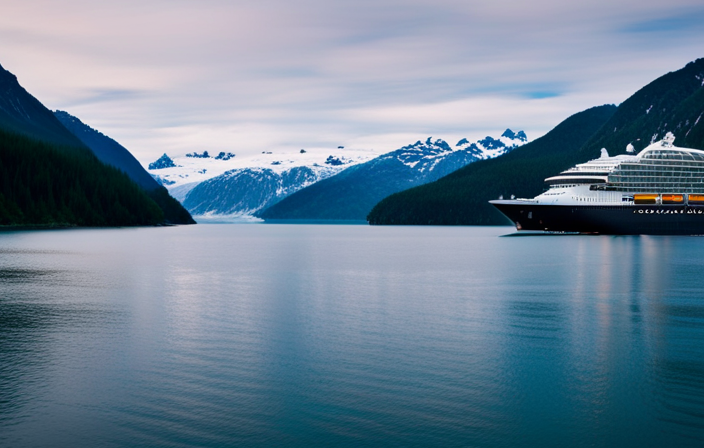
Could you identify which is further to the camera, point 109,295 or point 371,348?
point 109,295

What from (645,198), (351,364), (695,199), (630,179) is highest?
(630,179)

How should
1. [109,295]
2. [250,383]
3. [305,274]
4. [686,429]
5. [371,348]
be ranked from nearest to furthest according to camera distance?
[686,429] < [250,383] < [371,348] < [109,295] < [305,274]

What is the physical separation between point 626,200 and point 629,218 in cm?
430

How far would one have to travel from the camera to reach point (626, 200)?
546ft

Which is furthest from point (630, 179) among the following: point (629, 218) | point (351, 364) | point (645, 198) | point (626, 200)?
point (351, 364)

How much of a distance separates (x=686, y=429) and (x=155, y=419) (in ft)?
Answer: 51.7

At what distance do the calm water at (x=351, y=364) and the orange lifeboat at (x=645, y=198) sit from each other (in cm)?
10875

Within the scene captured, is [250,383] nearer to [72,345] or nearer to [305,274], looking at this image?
[72,345]

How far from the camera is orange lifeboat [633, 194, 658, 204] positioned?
546ft

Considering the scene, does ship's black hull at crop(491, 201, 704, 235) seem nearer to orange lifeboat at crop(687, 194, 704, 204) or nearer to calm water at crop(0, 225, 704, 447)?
orange lifeboat at crop(687, 194, 704, 204)

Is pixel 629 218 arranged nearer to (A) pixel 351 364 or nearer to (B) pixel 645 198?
(B) pixel 645 198

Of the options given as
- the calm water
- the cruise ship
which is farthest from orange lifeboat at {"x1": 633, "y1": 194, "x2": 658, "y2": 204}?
the calm water

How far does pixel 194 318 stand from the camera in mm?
43438

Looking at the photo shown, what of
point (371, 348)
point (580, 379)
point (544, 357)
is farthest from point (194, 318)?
point (580, 379)
